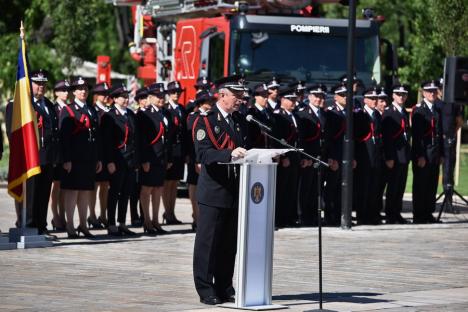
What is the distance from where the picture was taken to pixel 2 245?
1562 cm

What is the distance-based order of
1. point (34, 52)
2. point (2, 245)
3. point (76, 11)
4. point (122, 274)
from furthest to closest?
point (34, 52), point (76, 11), point (2, 245), point (122, 274)

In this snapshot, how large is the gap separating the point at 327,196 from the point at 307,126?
116 cm

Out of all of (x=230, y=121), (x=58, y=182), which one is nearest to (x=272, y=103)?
(x=58, y=182)

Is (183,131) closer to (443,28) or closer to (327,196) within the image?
(327,196)

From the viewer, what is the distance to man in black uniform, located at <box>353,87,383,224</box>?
777 inches

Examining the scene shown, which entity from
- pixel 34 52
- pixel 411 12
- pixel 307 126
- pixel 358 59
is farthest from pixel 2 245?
pixel 411 12

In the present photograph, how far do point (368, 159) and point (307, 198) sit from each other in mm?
1098

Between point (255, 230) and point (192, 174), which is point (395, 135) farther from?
point (255, 230)

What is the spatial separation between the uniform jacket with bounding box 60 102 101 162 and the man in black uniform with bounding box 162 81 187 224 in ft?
5.15

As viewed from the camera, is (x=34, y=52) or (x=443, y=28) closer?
(x=443, y=28)

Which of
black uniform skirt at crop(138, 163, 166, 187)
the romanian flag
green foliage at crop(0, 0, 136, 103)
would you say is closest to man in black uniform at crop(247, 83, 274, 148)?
black uniform skirt at crop(138, 163, 166, 187)

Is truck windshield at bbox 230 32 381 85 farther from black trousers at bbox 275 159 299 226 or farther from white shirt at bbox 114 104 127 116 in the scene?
white shirt at bbox 114 104 127 116

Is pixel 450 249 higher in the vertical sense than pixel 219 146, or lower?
lower

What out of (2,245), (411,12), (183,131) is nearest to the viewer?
(2,245)
